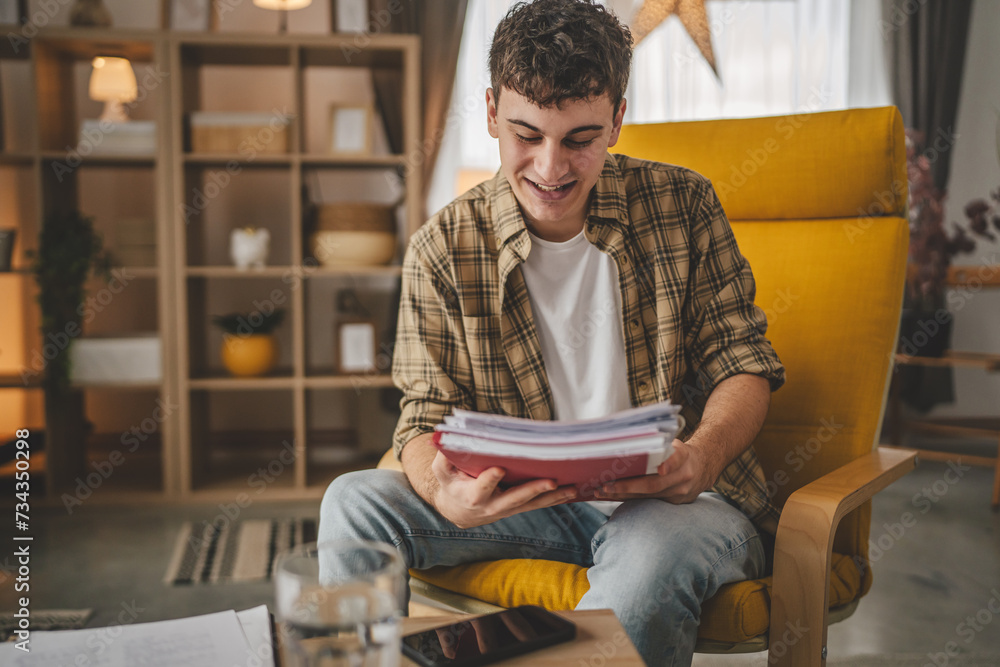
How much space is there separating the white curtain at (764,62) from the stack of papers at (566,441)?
2846mm

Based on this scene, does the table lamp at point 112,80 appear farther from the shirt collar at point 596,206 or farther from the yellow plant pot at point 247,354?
the shirt collar at point 596,206

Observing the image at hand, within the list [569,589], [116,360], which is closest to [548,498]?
[569,589]

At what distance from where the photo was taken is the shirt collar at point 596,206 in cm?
120

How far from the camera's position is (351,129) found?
282cm

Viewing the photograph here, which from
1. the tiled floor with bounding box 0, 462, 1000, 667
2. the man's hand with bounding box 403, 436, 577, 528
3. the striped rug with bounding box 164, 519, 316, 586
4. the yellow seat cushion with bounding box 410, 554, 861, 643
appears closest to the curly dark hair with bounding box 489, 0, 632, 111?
the man's hand with bounding box 403, 436, 577, 528

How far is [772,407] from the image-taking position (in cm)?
130

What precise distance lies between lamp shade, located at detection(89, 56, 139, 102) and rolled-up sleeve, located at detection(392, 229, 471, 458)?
7.15ft

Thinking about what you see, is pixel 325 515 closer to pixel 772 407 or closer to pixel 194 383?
pixel 772 407

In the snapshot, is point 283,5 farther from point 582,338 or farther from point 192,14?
point 582,338

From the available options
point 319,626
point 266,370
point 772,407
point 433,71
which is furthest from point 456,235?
point 433,71

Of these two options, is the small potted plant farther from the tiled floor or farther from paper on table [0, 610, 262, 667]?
paper on table [0, 610, 262, 667]

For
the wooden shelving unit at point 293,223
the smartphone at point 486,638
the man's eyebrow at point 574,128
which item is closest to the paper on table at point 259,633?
the smartphone at point 486,638

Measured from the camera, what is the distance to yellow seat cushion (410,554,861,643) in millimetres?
947

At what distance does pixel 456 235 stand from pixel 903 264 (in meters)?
0.76
